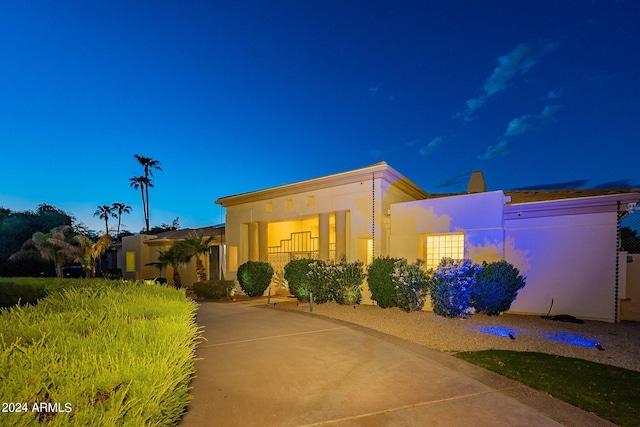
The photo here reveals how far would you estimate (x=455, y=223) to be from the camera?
10812mm

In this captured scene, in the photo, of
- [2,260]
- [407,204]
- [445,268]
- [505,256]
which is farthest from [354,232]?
[2,260]

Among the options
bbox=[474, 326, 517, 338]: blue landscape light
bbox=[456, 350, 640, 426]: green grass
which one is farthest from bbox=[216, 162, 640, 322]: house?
bbox=[456, 350, 640, 426]: green grass

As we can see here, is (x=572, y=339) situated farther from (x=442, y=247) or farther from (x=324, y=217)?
(x=324, y=217)

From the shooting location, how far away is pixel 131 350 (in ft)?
9.38

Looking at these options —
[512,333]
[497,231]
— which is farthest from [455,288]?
[497,231]

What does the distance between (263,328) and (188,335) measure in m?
4.33

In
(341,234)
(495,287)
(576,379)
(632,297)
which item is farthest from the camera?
(341,234)

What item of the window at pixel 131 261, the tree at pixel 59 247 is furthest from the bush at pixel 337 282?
the window at pixel 131 261

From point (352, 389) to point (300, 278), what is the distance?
8.43m

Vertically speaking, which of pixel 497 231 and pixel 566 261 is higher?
pixel 497 231

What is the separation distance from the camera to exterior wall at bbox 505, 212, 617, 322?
9.23 meters

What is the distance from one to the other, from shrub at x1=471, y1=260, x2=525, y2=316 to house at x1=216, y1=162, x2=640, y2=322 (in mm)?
1015

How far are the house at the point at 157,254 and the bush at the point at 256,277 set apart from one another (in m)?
5.16

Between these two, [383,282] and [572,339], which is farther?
[383,282]
